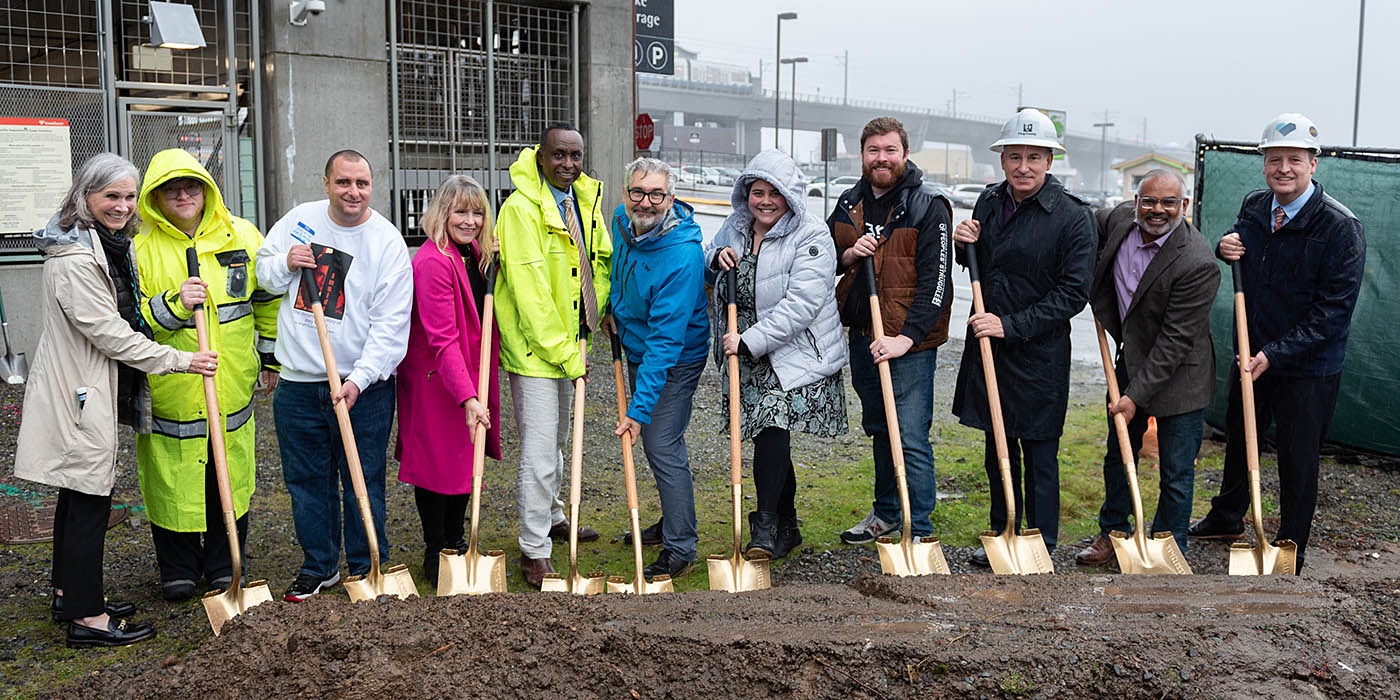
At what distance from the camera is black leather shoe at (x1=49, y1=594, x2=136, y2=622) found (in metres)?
4.14

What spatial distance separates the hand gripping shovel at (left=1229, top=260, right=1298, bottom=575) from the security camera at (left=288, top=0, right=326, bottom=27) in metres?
7.54

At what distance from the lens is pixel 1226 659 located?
3396mm

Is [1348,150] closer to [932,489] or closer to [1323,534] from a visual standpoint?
[1323,534]

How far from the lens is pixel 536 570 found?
4801 millimetres

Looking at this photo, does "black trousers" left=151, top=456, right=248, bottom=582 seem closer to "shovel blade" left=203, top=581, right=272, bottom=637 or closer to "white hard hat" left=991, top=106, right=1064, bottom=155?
"shovel blade" left=203, top=581, right=272, bottom=637

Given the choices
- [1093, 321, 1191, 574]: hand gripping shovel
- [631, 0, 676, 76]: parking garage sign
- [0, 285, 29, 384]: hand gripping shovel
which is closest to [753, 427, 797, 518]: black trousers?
[1093, 321, 1191, 574]: hand gripping shovel

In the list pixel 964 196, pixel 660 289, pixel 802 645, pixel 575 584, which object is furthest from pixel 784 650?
pixel 964 196

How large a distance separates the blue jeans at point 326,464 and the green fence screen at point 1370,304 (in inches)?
197

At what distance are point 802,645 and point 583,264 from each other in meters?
2.08

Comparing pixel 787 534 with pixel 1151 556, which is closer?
pixel 1151 556

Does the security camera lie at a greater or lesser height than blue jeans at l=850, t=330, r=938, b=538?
greater

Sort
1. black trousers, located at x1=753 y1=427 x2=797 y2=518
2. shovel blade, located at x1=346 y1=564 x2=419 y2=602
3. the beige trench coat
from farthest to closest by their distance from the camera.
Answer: black trousers, located at x1=753 y1=427 x2=797 y2=518
shovel blade, located at x1=346 y1=564 x2=419 y2=602
the beige trench coat

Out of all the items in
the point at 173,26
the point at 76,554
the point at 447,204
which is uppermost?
the point at 173,26

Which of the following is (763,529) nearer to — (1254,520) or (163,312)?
(1254,520)
